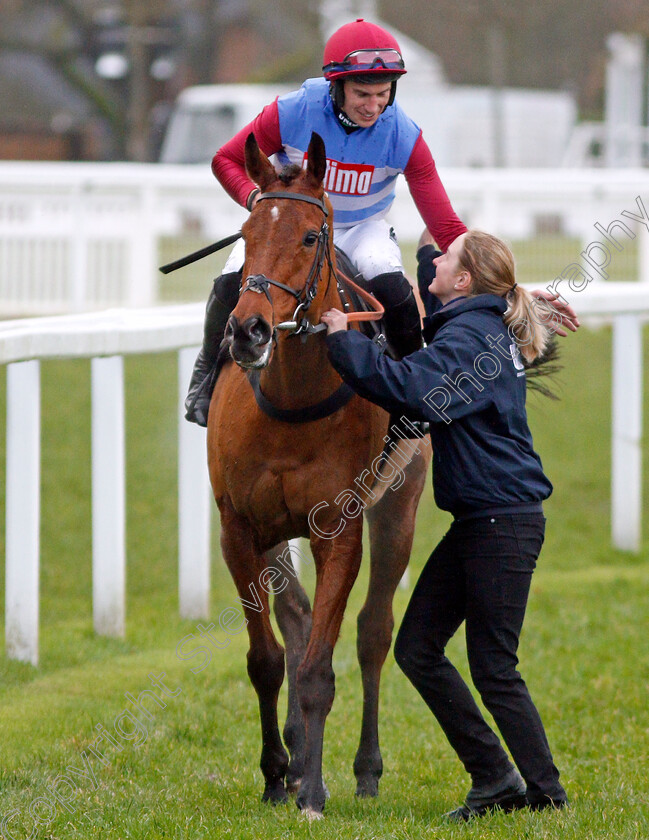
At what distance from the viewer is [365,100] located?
4.10 meters

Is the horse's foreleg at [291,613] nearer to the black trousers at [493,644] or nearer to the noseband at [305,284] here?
the black trousers at [493,644]

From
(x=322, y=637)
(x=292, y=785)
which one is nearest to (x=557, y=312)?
(x=322, y=637)

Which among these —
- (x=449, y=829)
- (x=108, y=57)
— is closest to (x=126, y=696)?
(x=449, y=829)

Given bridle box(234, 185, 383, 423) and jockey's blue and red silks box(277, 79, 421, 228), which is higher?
jockey's blue and red silks box(277, 79, 421, 228)

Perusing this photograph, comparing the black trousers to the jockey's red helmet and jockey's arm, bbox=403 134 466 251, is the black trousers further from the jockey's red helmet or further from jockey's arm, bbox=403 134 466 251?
the jockey's red helmet

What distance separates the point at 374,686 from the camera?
4691 millimetres

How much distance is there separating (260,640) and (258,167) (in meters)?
1.62

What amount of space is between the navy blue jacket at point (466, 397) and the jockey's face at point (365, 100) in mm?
704

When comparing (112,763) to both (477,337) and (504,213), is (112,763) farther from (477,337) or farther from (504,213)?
(504,213)

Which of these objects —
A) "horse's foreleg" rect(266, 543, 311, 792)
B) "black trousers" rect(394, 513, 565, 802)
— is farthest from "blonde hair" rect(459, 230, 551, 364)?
"horse's foreleg" rect(266, 543, 311, 792)

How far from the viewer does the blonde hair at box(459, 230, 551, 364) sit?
398 centimetres

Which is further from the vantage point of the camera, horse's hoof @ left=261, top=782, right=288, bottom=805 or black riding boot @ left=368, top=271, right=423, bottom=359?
black riding boot @ left=368, top=271, right=423, bottom=359

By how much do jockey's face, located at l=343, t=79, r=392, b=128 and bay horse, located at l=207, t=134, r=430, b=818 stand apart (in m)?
0.46

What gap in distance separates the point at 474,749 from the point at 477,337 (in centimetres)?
134
